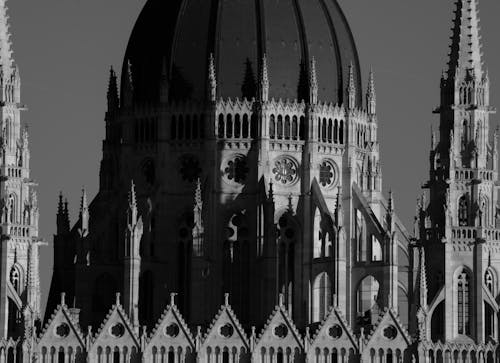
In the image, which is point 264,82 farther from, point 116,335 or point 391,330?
point 116,335

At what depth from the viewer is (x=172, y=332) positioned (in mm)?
159375

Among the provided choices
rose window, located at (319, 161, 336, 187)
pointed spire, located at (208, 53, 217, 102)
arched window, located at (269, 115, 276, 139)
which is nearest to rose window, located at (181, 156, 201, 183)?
pointed spire, located at (208, 53, 217, 102)

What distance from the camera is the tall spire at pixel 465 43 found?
16600cm

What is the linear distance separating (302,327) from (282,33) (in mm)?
17918

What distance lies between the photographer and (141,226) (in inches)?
6481

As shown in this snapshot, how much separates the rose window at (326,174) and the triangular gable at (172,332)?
1564 cm

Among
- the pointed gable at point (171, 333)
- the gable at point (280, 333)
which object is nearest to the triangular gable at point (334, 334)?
the gable at point (280, 333)

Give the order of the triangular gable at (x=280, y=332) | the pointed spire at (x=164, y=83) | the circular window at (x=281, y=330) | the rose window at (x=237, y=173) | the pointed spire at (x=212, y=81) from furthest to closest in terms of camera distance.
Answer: the rose window at (x=237, y=173)
the pointed spire at (x=164, y=83)
the pointed spire at (x=212, y=81)
the circular window at (x=281, y=330)
the triangular gable at (x=280, y=332)

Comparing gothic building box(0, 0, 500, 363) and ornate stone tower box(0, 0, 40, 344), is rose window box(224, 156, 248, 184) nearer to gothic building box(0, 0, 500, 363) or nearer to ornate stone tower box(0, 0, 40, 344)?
gothic building box(0, 0, 500, 363)

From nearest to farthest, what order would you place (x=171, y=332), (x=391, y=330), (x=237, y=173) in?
(x=171, y=332) → (x=391, y=330) → (x=237, y=173)

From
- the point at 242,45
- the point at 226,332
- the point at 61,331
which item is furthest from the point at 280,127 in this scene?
the point at 61,331

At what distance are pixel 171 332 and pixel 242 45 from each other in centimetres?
1948

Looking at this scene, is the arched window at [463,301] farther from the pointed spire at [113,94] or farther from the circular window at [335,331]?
the pointed spire at [113,94]

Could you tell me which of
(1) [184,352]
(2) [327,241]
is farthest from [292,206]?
(1) [184,352]
